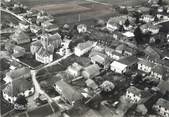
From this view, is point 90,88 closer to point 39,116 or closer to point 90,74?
point 90,74

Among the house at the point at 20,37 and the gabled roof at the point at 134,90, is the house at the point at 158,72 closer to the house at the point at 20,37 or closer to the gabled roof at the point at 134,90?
the gabled roof at the point at 134,90

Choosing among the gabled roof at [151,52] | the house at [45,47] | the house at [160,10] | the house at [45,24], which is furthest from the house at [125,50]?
the house at [160,10]

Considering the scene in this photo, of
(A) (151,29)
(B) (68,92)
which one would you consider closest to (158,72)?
(B) (68,92)

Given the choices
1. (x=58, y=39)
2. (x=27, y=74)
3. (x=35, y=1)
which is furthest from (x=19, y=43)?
(x=35, y=1)

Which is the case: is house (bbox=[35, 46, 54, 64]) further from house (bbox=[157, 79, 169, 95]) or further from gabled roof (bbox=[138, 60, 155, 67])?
house (bbox=[157, 79, 169, 95])

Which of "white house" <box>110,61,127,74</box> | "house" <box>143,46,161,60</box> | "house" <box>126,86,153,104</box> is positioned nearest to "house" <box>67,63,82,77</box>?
"white house" <box>110,61,127,74</box>

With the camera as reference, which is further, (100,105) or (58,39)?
(58,39)

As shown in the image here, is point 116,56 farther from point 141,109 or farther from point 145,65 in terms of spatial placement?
point 141,109

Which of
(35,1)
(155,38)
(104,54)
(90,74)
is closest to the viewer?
(90,74)
